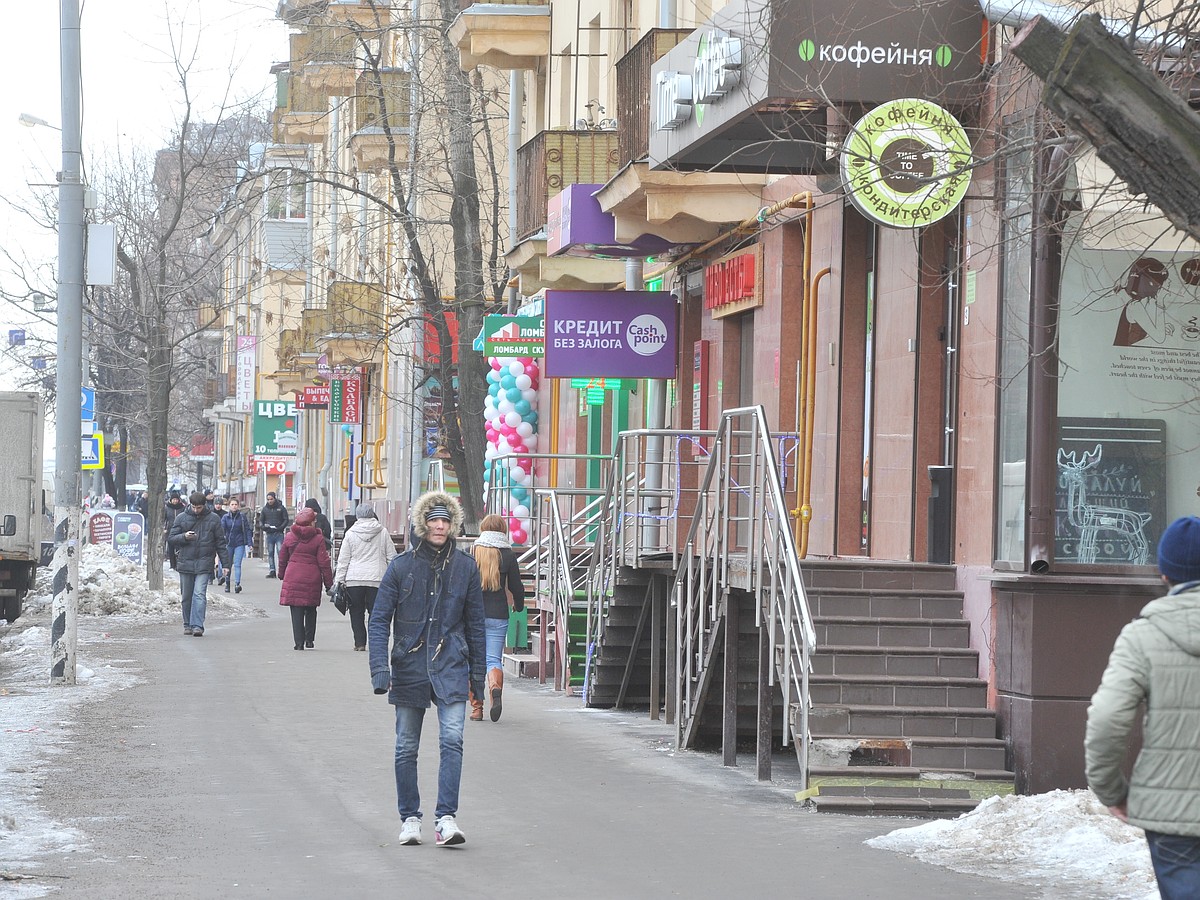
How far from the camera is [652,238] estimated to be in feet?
65.3

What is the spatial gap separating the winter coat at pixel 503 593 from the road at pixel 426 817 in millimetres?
886

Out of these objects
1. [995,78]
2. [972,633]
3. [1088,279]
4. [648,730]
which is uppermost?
[995,78]

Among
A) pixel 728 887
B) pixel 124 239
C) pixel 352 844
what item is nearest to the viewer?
pixel 728 887

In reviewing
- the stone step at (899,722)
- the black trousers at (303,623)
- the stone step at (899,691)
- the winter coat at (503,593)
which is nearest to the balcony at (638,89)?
the winter coat at (503,593)

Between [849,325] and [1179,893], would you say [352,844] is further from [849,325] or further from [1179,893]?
[849,325]

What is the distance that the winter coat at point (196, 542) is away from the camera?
24.0 m

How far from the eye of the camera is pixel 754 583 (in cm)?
1222

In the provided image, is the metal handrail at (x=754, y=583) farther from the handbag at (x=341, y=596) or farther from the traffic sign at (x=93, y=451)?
the traffic sign at (x=93, y=451)

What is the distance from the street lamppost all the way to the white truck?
6.91 m

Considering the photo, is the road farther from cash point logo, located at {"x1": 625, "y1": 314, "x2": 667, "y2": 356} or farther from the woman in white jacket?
cash point logo, located at {"x1": 625, "y1": 314, "x2": 667, "y2": 356}

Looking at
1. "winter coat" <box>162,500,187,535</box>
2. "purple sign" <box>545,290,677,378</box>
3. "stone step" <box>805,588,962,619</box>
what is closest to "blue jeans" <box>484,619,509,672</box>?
"stone step" <box>805,588,962,619</box>

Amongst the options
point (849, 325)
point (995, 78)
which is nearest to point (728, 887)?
point (995, 78)

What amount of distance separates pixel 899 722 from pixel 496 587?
425 cm

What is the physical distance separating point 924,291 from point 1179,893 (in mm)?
9160
